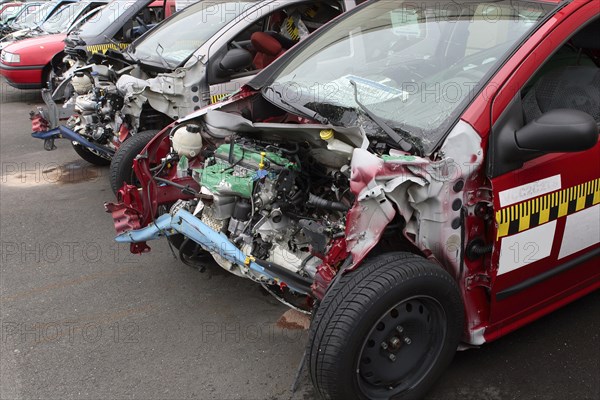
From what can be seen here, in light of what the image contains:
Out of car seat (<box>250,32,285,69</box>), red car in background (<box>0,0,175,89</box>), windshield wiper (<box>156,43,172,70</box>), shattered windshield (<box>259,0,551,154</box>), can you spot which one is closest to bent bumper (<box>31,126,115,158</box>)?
windshield wiper (<box>156,43,172,70</box>)

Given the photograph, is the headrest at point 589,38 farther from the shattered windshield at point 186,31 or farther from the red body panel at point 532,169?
the shattered windshield at point 186,31

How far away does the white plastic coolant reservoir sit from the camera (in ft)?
10.9

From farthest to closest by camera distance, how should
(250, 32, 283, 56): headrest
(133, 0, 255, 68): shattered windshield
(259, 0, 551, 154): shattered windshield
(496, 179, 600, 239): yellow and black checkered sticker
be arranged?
(133, 0, 255, 68): shattered windshield
(250, 32, 283, 56): headrest
(259, 0, 551, 154): shattered windshield
(496, 179, 600, 239): yellow and black checkered sticker

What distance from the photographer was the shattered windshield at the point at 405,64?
8.75 ft

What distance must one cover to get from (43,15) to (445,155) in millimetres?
12052

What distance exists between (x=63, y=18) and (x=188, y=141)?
9077 millimetres

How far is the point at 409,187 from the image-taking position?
238 centimetres

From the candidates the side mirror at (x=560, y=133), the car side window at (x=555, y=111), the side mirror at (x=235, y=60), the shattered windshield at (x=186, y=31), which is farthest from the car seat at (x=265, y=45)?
the side mirror at (x=560, y=133)

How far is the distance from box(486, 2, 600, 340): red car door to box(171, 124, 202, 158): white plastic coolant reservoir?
1.65 metres

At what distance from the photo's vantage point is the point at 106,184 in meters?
5.86

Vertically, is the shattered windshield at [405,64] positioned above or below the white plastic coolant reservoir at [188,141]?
above

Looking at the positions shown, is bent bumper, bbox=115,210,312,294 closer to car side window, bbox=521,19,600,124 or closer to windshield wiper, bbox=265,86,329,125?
windshield wiper, bbox=265,86,329,125

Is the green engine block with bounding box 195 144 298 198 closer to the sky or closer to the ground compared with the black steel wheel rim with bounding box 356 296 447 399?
closer to the sky

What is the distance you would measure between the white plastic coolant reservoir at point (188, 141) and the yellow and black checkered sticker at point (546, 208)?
1.72m
